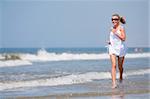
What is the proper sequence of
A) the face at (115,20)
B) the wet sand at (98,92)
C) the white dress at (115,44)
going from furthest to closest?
1. the white dress at (115,44)
2. the face at (115,20)
3. the wet sand at (98,92)

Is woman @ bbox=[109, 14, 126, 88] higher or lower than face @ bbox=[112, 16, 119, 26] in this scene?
lower

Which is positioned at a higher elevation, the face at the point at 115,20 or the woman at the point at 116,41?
the face at the point at 115,20

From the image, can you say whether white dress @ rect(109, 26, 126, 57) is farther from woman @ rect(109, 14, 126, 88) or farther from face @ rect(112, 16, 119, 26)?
face @ rect(112, 16, 119, 26)

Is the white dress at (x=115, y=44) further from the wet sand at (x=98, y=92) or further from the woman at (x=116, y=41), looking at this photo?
the wet sand at (x=98, y=92)

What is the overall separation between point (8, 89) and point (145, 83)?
3.64 metres

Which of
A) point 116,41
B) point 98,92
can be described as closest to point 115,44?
point 116,41

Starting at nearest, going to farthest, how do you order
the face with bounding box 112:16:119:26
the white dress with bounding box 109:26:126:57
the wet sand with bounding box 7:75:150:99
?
the wet sand with bounding box 7:75:150:99 → the face with bounding box 112:16:119:26 → the white dress with bounding box 109:26:126:57

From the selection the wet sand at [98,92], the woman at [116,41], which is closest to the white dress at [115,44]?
the woman at [116,41]

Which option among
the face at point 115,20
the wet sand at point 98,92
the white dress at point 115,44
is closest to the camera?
the wet sand at point 98,92

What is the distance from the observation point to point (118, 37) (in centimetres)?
1191

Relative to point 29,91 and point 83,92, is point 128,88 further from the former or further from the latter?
point 29,91

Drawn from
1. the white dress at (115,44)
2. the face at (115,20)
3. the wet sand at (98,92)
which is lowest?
the wet sand at (98,92)

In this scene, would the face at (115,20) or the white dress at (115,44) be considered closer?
the face at (115,20)

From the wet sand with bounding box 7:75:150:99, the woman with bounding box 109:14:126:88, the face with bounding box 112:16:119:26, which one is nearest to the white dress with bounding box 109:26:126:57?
the woman with bounding box 109:14:126:88
